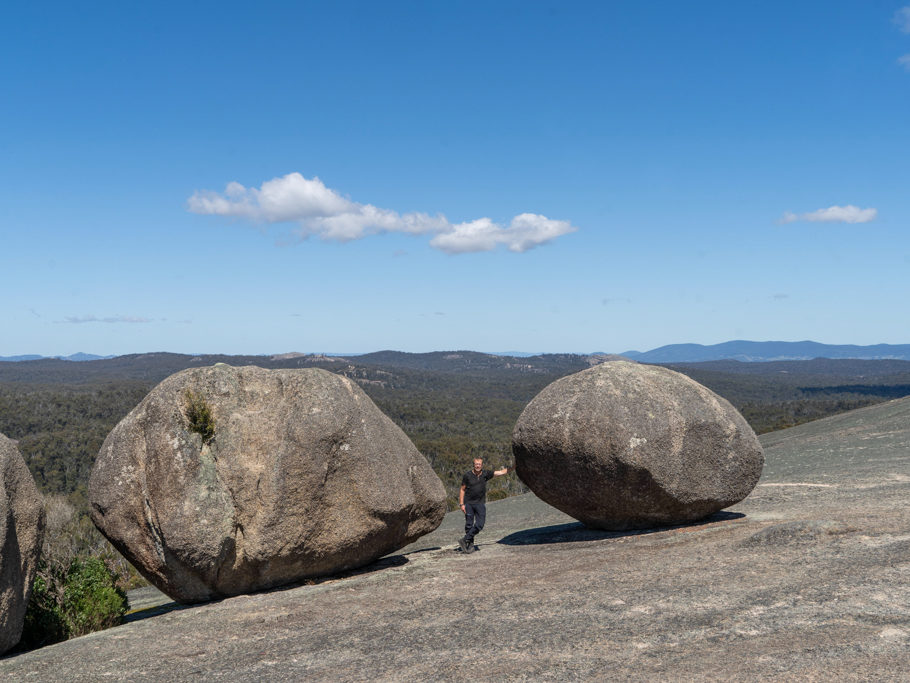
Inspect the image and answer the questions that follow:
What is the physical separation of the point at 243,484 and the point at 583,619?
7330mm

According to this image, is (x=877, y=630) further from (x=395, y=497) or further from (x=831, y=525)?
(x=395, y=497)

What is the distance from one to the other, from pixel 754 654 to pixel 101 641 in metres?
10.4

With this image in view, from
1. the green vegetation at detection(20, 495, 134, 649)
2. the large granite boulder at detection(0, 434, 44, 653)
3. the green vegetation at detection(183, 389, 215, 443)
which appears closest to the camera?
the large granite boulder at detection(0, 434, 44, 653)

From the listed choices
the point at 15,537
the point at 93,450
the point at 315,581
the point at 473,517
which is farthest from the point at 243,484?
the point at 93,450

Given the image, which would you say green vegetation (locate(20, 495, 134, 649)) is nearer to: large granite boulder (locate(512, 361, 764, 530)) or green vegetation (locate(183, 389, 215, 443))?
green vegetation (locate(183, 389, 215, 443))

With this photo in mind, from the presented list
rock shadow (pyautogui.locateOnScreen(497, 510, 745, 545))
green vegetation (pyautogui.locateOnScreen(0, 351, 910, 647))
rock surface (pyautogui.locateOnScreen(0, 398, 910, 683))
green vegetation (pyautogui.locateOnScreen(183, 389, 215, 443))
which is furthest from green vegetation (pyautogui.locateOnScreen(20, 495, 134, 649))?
rock shadow (pyautogui.locateOnScreen(497, 510, 745, 545))

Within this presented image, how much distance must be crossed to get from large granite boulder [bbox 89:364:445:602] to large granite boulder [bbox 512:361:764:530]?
3.90 metres

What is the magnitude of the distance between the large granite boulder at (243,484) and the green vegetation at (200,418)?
22mm

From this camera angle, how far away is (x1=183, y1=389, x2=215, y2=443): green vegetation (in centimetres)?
1383

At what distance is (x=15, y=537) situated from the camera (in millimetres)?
11039

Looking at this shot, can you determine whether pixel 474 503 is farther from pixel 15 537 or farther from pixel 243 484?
pixel 15 537

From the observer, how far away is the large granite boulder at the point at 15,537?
10.8 m

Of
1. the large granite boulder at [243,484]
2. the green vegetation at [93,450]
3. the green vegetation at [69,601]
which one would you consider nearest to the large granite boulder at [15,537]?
the green vegetation at [69,601]

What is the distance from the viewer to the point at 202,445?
540 inches
